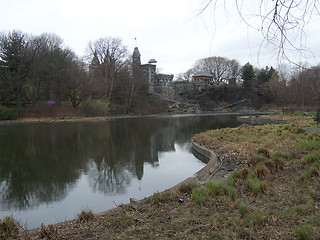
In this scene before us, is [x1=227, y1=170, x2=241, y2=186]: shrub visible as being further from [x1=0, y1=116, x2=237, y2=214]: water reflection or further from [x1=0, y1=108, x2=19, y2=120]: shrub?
[x1=0, y1=108, x2=19, y2=120]: shrub

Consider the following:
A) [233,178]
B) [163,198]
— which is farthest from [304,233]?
[233,178]

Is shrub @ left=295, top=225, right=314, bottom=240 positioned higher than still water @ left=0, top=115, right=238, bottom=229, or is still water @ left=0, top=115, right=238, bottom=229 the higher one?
shrub @ left=295, top=225, right=314, bottom=240

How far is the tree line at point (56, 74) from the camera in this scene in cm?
3712

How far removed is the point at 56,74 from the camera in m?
41.3

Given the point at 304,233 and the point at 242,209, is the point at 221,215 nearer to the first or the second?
the point at 242,209

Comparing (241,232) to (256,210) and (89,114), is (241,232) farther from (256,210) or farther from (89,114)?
(89,114)

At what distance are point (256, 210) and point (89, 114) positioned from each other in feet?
125

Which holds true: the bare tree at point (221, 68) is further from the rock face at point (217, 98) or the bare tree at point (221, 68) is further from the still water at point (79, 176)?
the still water at point (79, 176)

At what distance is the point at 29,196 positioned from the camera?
6.07 meters

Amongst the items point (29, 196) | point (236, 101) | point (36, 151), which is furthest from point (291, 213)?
point (236, 101)

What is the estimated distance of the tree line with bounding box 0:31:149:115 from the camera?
1462 inches

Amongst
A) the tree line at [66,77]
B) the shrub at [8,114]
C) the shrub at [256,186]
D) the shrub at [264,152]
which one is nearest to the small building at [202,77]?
the tree line at [66,77]

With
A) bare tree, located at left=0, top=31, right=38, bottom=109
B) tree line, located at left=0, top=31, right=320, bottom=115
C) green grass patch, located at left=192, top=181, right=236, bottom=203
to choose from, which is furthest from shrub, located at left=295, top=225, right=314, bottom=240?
bare tree, located at left=0, top=31, right=38, bottom=109

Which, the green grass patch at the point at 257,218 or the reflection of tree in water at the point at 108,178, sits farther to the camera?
the reflection of tree in water at the point at 108,178
